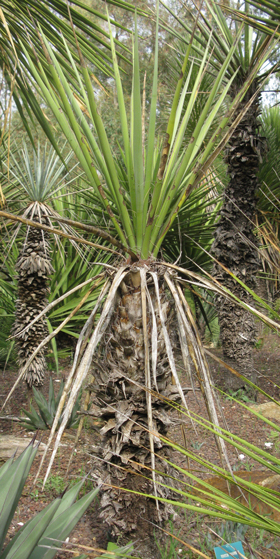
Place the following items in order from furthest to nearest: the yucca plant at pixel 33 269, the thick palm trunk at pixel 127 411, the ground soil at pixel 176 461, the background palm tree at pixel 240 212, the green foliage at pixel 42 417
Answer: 1. the background palm tree at pixel 240 212
2. the yucca plant at pixel 33 269
3. the green foliage at pixel 42 417
4. the ground soil at pixel 176 461
5. the thick palm trunk at pixel 127 411

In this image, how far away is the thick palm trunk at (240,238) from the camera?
471cm

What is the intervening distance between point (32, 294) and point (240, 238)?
2.39 meters

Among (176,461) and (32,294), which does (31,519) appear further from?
(32,294)

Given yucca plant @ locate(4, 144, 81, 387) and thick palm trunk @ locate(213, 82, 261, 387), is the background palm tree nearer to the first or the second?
thick palm trunk @ locate(213, 82, 261, 387)

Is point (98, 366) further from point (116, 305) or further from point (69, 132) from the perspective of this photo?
point (69, 132)

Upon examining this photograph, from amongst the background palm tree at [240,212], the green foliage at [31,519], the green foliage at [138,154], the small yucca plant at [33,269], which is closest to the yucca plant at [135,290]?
the green foliage at [138,154]

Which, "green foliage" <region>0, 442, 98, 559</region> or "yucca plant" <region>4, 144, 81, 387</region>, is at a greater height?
"yucca plant" <region>4, 144, 81, 387</region>

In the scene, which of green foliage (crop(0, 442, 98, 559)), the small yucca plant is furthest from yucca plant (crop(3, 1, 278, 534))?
the small yucca plant

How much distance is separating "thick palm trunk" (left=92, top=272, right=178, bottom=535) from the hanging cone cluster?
2250mm

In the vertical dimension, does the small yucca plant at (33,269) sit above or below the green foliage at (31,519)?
above

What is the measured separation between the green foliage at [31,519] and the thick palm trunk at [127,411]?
25 centimetres

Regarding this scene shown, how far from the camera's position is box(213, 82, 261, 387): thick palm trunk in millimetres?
4711

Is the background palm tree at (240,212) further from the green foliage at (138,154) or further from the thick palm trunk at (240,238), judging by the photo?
the green foliage at (138,154)

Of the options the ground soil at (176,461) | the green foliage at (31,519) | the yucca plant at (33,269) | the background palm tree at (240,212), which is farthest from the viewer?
the background palm tree at (240,212)
